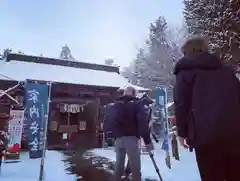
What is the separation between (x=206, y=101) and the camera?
165cm

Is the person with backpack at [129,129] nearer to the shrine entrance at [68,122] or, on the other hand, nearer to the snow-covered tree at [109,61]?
the shrine entrance at [68,122]

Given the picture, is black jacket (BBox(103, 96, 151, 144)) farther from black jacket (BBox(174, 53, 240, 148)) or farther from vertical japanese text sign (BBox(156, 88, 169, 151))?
vertical japanese text sign (BBox(156, 88, 169, 151))

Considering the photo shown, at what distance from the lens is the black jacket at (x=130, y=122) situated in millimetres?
3475

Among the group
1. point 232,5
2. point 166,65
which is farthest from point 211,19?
point 166,65

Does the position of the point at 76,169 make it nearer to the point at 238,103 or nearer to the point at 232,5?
the point at 238,103

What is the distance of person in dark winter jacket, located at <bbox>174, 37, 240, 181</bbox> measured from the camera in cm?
154

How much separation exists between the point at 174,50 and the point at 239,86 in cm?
2596

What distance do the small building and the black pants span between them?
9.74 m

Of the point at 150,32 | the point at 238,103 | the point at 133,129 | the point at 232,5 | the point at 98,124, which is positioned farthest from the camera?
the point at 150,32

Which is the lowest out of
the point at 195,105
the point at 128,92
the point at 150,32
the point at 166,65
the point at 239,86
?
the point at 195,105

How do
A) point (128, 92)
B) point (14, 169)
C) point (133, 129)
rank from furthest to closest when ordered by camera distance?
1. point (14, 169)
2. point (128, 92)
3. point (133, 129)

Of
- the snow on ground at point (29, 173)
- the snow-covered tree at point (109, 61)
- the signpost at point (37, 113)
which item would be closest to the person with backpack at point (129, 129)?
the snow on ground at point (29, 173)

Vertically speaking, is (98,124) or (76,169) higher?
(98,124)

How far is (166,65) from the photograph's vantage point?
2614cm
